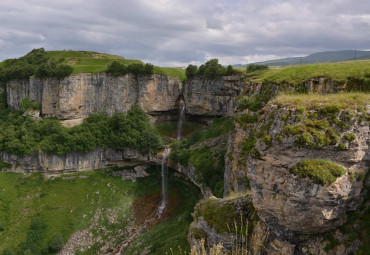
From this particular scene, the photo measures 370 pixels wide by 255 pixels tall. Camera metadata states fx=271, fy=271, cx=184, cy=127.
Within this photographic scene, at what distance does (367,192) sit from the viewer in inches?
451

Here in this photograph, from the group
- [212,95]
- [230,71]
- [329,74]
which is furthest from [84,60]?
[329,74]

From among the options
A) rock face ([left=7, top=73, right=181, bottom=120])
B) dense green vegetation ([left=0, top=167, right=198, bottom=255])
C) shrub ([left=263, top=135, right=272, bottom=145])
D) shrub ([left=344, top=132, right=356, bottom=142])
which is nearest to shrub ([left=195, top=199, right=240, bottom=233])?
shrub ([left=263, top=135, right=272, bottom=145])

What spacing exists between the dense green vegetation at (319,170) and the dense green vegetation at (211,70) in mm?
34212

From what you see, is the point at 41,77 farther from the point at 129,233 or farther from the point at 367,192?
the point at 367,192

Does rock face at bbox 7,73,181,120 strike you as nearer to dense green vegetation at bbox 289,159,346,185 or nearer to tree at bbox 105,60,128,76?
tree at bbox 105,60,128,76

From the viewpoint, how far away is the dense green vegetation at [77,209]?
31.4 meters

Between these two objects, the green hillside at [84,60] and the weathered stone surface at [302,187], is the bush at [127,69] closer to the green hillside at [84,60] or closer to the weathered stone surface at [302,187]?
the green hillside at [84,60]

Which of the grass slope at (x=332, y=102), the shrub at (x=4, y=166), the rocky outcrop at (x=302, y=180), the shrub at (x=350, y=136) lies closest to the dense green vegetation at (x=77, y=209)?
the shrub at (x=4, y=166)

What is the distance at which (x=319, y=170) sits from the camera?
33.9 ft

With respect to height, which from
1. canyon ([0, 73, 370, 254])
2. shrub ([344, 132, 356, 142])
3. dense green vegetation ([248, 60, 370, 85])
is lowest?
canyon ([0, 73, 370, 254])

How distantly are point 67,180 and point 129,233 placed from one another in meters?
13.9

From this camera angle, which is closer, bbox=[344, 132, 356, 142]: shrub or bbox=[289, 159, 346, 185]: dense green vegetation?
bbox=[289, 159, 346, 185]: dense green vegetation

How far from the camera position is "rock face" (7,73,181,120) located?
151 ft

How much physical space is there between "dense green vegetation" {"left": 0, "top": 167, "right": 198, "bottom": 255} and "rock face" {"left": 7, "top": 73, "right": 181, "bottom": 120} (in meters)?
11.7
